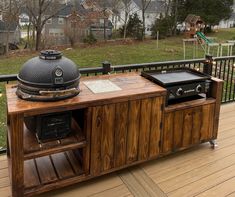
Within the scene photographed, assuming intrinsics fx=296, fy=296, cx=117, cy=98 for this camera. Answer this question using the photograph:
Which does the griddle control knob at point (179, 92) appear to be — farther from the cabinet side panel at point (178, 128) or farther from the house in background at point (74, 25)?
the house in background at point (74, 25)

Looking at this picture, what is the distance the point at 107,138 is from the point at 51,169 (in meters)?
0.50

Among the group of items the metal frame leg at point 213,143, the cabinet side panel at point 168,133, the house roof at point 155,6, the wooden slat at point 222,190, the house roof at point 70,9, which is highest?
the house roof at point 155,6

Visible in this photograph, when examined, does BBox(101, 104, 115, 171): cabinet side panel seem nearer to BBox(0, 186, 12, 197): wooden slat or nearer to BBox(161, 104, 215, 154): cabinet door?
BBox(161, 104, 215, 154): cabinet door

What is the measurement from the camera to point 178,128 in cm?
265

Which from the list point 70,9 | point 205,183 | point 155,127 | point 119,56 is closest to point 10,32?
point 70,9

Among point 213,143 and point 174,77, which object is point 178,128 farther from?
point 213,143

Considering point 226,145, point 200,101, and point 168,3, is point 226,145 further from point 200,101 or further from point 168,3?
point 168,3

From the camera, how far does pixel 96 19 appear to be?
679 inches

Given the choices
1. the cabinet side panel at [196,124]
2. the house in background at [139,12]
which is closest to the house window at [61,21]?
the house in background at [139,12]

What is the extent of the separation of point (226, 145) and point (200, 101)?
641 mm

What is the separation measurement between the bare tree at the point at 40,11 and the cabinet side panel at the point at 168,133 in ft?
42.8

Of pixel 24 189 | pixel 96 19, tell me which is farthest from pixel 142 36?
pixel 24 189

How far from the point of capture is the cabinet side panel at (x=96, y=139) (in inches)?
84.7

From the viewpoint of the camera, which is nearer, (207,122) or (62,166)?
(62,166)
